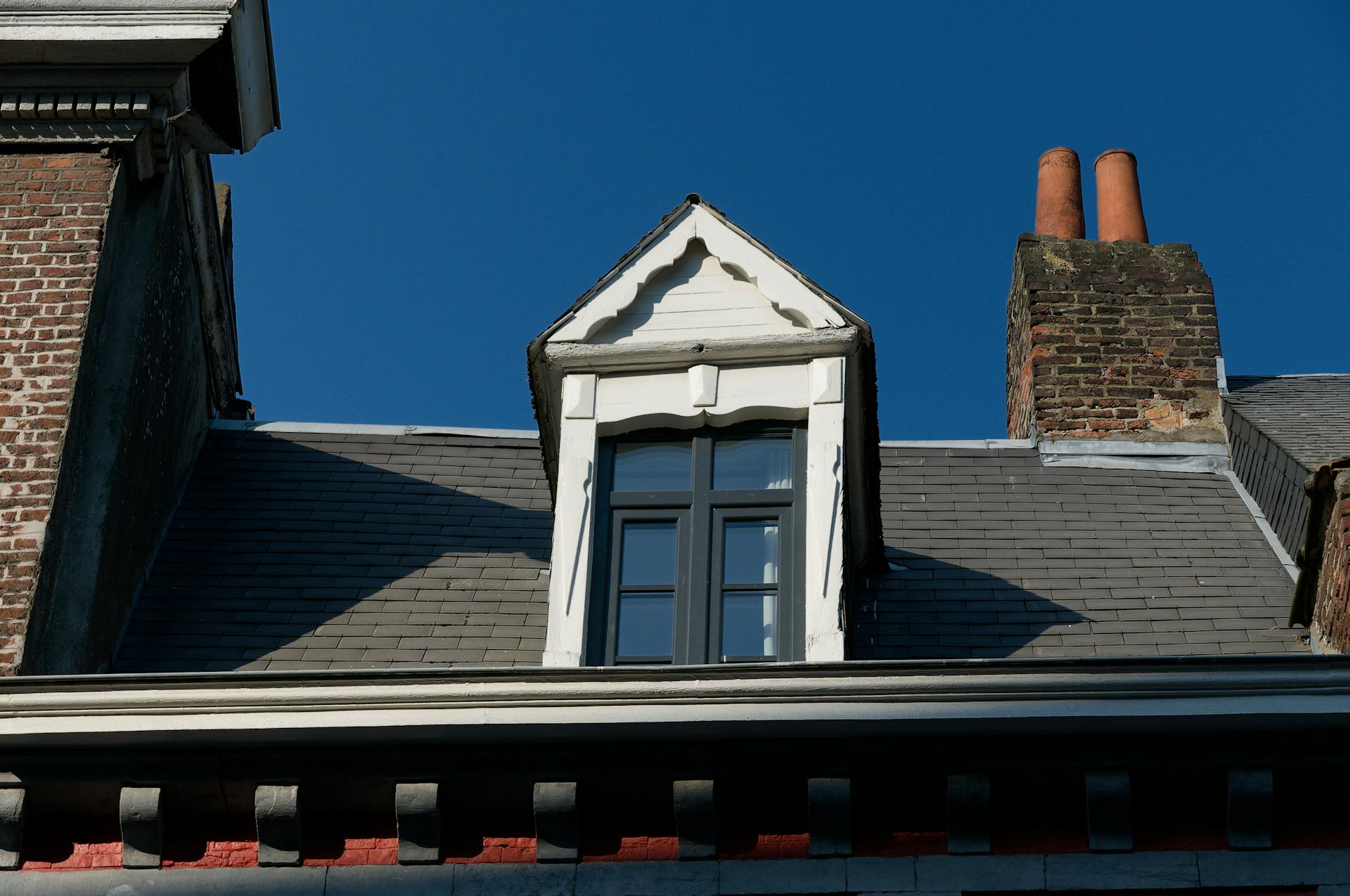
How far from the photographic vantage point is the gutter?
295 inches

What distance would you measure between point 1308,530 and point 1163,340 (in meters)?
4.30

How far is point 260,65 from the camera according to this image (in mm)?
12008

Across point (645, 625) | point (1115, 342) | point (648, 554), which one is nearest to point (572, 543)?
point (648, 554)

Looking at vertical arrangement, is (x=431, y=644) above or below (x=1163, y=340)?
below

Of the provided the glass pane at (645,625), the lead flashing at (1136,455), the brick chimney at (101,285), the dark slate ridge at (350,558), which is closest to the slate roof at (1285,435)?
the lead flashing at (1136,455)

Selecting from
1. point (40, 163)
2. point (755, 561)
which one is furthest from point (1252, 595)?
point (40, 163)

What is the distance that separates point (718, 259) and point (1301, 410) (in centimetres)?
483

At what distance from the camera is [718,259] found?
9.89 metres

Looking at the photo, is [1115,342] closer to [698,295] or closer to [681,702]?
[698,295]

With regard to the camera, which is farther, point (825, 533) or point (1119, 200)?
point (1119, 200)

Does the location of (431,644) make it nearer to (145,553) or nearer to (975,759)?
(145,553)

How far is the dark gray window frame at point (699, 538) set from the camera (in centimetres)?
863

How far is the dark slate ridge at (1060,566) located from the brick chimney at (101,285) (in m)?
4.10

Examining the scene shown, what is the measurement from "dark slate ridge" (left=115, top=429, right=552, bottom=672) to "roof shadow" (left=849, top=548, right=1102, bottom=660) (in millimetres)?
1826
